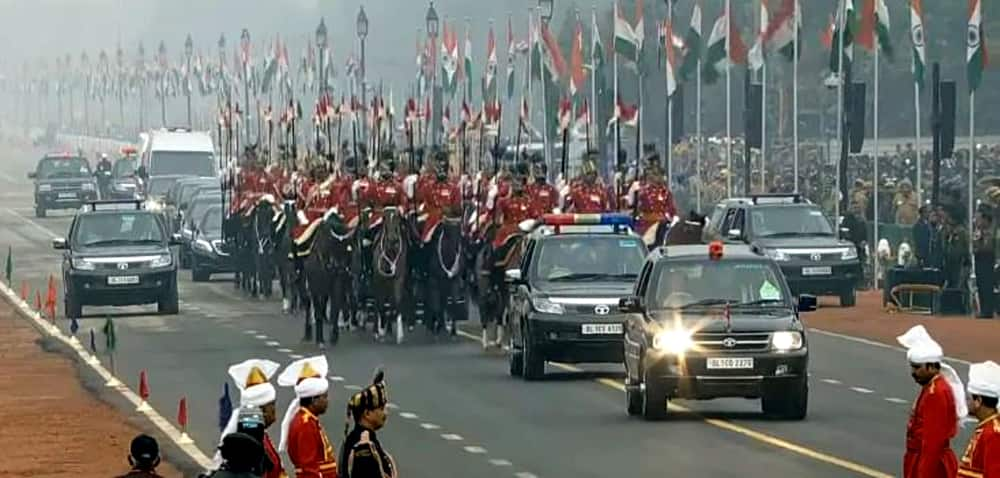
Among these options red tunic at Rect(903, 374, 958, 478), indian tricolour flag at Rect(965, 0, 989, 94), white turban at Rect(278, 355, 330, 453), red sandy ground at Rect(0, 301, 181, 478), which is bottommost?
red sandy ground at Rect(0, 301, 181, 478)

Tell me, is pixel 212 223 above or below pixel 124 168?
below

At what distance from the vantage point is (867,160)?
230 feet

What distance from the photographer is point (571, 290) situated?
31422 mm

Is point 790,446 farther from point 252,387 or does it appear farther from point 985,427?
point 252,387

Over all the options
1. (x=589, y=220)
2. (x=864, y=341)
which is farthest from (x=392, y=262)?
(x=864, y=341)

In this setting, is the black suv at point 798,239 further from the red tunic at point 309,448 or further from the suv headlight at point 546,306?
the red tunic at point 309,448

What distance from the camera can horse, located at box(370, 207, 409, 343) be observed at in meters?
38.3

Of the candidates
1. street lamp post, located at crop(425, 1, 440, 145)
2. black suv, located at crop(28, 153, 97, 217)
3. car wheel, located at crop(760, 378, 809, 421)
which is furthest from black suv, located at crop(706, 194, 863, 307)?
black suv, located at crop(28, 153, 97, 217)

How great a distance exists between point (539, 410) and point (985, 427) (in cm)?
1319

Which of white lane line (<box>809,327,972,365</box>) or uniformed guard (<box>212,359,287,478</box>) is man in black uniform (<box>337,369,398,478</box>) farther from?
white lane line (<box>809,327,972,365</box>)

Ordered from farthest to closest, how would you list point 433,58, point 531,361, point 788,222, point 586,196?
point 433,58
point 788,222
point 586,196
point 531,361

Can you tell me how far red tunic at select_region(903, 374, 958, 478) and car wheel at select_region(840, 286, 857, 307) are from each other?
30142mm

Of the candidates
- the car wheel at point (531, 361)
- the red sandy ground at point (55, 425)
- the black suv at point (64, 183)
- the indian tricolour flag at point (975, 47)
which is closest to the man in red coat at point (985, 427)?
the red sandy ground at point (55, 425)

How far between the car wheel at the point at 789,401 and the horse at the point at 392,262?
11.8 metres
